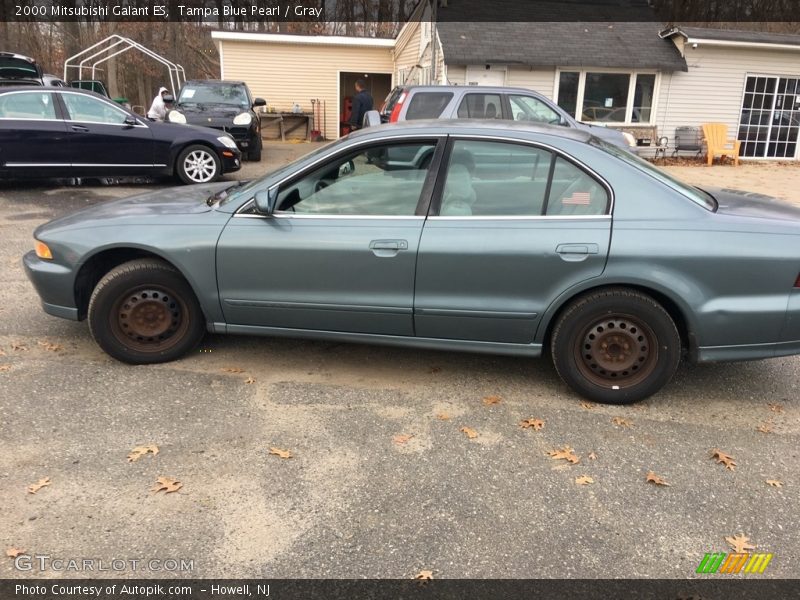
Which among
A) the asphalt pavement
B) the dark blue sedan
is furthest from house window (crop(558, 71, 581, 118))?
the asphalt pavement

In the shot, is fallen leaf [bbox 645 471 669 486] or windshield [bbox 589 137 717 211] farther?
windshield [bbox 589 137 717 211]

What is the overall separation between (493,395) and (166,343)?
83.5 inches

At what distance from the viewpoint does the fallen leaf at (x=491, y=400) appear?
382 centimetres

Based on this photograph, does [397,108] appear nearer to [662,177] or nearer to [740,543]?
[662,177]

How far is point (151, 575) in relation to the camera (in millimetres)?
2438

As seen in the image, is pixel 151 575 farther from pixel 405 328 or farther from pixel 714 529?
pixel 714 529

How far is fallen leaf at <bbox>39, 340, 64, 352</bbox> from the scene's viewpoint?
4375mm

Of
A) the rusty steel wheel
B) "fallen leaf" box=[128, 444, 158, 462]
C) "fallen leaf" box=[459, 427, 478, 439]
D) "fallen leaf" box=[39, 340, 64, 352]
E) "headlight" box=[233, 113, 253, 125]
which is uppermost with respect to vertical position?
"headlight" box=[233, 113, 253, 125]

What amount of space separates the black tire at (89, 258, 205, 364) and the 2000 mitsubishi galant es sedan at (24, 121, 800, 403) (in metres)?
0.01

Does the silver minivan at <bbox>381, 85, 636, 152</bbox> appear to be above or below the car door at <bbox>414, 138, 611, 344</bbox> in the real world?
above

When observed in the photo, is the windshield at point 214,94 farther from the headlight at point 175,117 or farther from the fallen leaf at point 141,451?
the fallen leaf at point 141,451

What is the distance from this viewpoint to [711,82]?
17.4 m

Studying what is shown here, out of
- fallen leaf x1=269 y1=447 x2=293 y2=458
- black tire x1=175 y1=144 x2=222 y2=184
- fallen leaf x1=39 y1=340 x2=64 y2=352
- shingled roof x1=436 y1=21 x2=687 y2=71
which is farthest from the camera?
shingled roof x1=436 y1=21 x2=687 y2=71

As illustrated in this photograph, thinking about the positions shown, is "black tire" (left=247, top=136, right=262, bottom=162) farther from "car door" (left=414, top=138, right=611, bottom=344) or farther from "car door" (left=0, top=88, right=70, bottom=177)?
"car door" (left=414, top=138, right=611, bottom=344)
